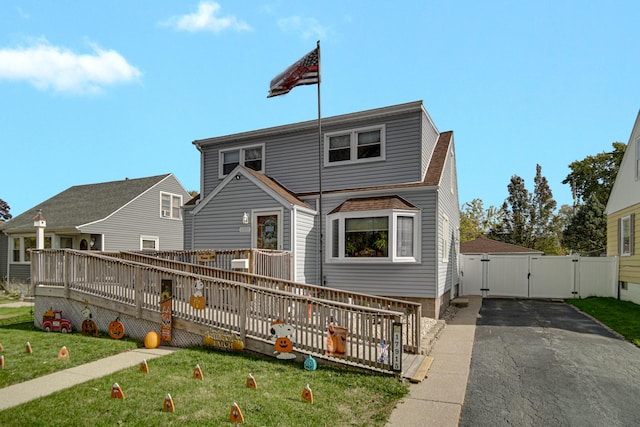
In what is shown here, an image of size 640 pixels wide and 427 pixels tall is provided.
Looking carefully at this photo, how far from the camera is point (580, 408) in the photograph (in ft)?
17.5

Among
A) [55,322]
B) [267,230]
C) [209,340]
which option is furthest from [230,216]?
[209,340]

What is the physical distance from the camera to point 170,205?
25.8 m

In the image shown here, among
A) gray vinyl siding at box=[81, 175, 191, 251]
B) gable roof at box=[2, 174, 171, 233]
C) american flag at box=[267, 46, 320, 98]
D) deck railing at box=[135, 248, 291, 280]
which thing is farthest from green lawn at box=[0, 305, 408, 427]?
gable roof at box=[2, 174, 171, 233]

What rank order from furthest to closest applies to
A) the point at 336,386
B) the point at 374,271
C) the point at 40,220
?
the point at 40,220 < the point at 374,271 < the point at 336,386

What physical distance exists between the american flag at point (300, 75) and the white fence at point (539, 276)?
37.0 feet

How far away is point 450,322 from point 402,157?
17.2ft

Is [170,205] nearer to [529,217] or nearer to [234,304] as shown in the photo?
[234,304]

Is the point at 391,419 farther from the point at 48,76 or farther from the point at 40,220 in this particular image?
the point at 40,220

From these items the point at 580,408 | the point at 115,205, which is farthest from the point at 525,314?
the point at 115,205

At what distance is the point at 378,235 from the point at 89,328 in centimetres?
782

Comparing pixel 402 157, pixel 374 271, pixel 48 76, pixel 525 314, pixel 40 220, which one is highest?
pixel 48 76

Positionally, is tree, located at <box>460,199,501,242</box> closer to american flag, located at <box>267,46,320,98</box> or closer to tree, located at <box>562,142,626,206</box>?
tree, located at <box>562,142,626,206</box>

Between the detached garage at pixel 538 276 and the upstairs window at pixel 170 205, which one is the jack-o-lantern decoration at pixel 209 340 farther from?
the upstairs window at pixel 170 205

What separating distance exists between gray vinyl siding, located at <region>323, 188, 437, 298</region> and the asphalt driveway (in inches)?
75.8
